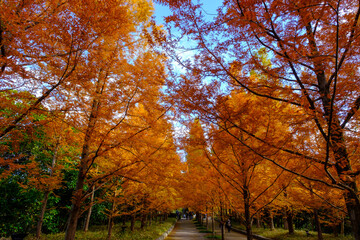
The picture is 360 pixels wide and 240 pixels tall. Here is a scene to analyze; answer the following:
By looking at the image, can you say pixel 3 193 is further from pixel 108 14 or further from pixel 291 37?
pixel 291 37

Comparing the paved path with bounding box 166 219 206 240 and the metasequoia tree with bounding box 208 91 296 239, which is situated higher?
the metasequoia tree with bounding box 208 91 296 239

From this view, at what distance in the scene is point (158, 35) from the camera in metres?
3.63

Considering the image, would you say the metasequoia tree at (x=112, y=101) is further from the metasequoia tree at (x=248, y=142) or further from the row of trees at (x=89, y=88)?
the metasequoia tree at (x=248, y=142)

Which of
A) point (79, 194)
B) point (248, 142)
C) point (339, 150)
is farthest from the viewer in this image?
point (248, 142)

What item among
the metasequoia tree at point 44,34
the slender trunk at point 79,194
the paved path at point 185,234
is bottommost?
the paved path at point 185,234

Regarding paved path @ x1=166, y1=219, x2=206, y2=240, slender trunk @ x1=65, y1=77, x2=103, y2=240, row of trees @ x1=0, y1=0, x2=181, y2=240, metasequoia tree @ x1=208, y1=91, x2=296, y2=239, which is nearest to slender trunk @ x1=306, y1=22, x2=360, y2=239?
metasequoia tree @ x1=208, y1=91, x2=296, y2=239

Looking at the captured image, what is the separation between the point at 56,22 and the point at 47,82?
1055 millimetres

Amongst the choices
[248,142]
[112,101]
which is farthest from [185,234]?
[112,101]

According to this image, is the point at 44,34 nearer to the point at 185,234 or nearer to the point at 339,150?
the point at 339,150

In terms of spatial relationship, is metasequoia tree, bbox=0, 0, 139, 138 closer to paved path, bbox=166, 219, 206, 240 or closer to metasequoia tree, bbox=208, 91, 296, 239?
metasequoia tree, bbox=208, 91, 296, 239

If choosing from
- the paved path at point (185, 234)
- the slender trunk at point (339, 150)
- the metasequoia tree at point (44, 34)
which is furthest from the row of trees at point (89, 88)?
the paved path at point (185, 234)

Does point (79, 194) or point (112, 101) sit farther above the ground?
point (112, 101)

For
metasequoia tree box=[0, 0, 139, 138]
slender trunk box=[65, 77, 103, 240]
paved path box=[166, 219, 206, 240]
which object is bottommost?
paved path box=[166, 219, 206, 240]

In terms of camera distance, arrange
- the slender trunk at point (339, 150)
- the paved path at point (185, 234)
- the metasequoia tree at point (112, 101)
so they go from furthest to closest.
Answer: the paved path at point (185, 234) < the metasequoia tree at point (112, 101) < the slender trunk at point (339, 150)
